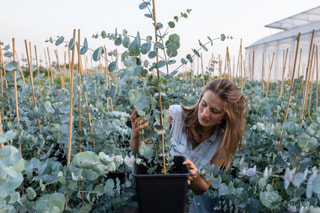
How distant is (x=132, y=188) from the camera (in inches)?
46.3

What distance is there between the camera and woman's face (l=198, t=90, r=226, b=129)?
1.25 m

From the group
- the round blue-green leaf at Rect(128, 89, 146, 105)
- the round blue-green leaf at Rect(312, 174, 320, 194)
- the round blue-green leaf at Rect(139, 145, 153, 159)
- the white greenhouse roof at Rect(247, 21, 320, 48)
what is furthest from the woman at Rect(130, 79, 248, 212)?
the white greenhouse roof at Rect(247, 21, 320, 48)

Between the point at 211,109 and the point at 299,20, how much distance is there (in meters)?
13.1

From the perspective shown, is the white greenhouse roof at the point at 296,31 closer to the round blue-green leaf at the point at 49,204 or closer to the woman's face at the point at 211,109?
the woman's face at the point at 211,109

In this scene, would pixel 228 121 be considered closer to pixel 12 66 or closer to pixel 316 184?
pixel 316 184

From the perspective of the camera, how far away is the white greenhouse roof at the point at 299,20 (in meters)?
10.7

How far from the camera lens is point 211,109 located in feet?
4.14

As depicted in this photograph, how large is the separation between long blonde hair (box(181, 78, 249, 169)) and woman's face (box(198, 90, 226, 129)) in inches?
0.9

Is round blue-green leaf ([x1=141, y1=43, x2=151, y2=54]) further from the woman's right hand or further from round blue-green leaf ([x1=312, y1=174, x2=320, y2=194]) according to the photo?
round blue-green leaf ([x1=312, y1=174, x2=320, y2=194])

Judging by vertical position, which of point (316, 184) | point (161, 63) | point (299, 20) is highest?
point (299, 20)

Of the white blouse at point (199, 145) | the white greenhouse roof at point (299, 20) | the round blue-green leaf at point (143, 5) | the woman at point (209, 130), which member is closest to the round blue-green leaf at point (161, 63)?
the round blue-green leaf at point (143, 5)

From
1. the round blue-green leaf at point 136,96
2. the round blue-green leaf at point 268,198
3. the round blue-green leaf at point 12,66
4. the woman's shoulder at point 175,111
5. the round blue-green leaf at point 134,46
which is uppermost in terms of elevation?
the round blue-green leaf at point 134,46

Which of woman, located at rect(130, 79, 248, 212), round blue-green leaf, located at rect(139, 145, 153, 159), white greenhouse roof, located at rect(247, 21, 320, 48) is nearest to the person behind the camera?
round blue-green leaf, located at rect(139, 145, 153, 159)

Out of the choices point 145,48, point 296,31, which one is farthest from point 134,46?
point 296,31
